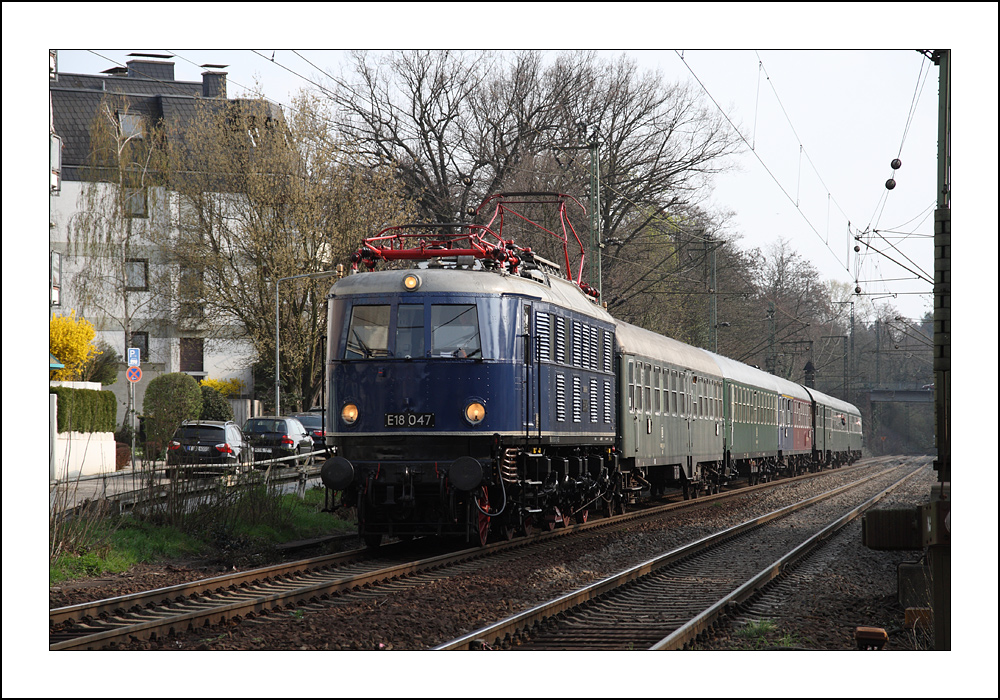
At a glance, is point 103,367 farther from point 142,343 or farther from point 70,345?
point 142,343

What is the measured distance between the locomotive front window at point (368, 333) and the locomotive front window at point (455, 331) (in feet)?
1.90

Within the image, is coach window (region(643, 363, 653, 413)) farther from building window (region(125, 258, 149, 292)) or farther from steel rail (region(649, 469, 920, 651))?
building window (region(125, 258, 149, 292))

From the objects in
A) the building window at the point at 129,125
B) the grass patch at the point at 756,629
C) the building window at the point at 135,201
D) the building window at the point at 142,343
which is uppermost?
the building window at the point at 129,125

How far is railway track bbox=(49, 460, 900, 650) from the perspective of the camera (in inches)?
306

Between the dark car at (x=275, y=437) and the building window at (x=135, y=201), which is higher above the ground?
the building window at (x=135, y=201)

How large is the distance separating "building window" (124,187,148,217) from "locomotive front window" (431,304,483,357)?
30.0 m

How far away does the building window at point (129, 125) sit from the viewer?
4047 centimetres

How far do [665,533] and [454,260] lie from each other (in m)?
5.86

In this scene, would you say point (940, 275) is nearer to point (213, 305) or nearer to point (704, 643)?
point (704, 643)

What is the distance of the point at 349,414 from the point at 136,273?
100 feet

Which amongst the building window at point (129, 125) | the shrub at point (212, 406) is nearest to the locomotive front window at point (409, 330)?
the shrub at point (212, 406)

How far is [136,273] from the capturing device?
39.6m

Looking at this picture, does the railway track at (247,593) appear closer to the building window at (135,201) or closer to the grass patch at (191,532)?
the grass patch at (191,532)

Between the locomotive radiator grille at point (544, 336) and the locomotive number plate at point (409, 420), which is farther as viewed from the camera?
the locomotive radiator grille at point (544, 336)
